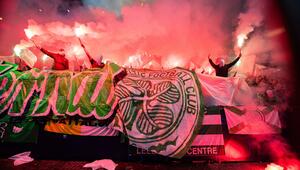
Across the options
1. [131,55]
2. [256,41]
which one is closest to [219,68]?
[256,41]

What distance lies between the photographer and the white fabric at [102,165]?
15.1 feet

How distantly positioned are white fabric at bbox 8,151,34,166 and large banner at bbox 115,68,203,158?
2.63 m

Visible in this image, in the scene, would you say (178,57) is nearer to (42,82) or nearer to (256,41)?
(256,41)

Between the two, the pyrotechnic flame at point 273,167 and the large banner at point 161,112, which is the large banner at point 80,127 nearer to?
the large banner at point 161,112

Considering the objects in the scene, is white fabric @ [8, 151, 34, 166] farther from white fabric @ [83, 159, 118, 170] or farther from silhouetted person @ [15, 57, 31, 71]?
silhouetted person @ [15, 57, 31, 71]

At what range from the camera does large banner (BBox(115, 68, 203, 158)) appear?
15.2 feet

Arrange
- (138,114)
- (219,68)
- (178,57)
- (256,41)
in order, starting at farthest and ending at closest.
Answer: (178,57), (256,41), (219,68), (138,114)

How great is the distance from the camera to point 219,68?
6340 mm

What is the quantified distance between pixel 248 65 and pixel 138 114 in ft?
21.2

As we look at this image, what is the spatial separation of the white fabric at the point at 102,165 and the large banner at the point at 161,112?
80cm

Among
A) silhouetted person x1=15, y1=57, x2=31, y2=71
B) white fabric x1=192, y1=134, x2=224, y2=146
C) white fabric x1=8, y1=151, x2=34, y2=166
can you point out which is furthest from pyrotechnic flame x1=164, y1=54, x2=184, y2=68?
white fabric x1=8, y1=151, x2=34, y2=166

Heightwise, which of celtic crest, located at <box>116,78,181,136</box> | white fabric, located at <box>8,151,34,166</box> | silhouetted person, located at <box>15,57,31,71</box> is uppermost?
silhouetted person, located at <box>15,57,31,71</box>

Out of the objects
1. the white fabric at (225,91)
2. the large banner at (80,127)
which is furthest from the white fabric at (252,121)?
the large banner at (80,127)

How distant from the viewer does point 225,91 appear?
5.40 meters
